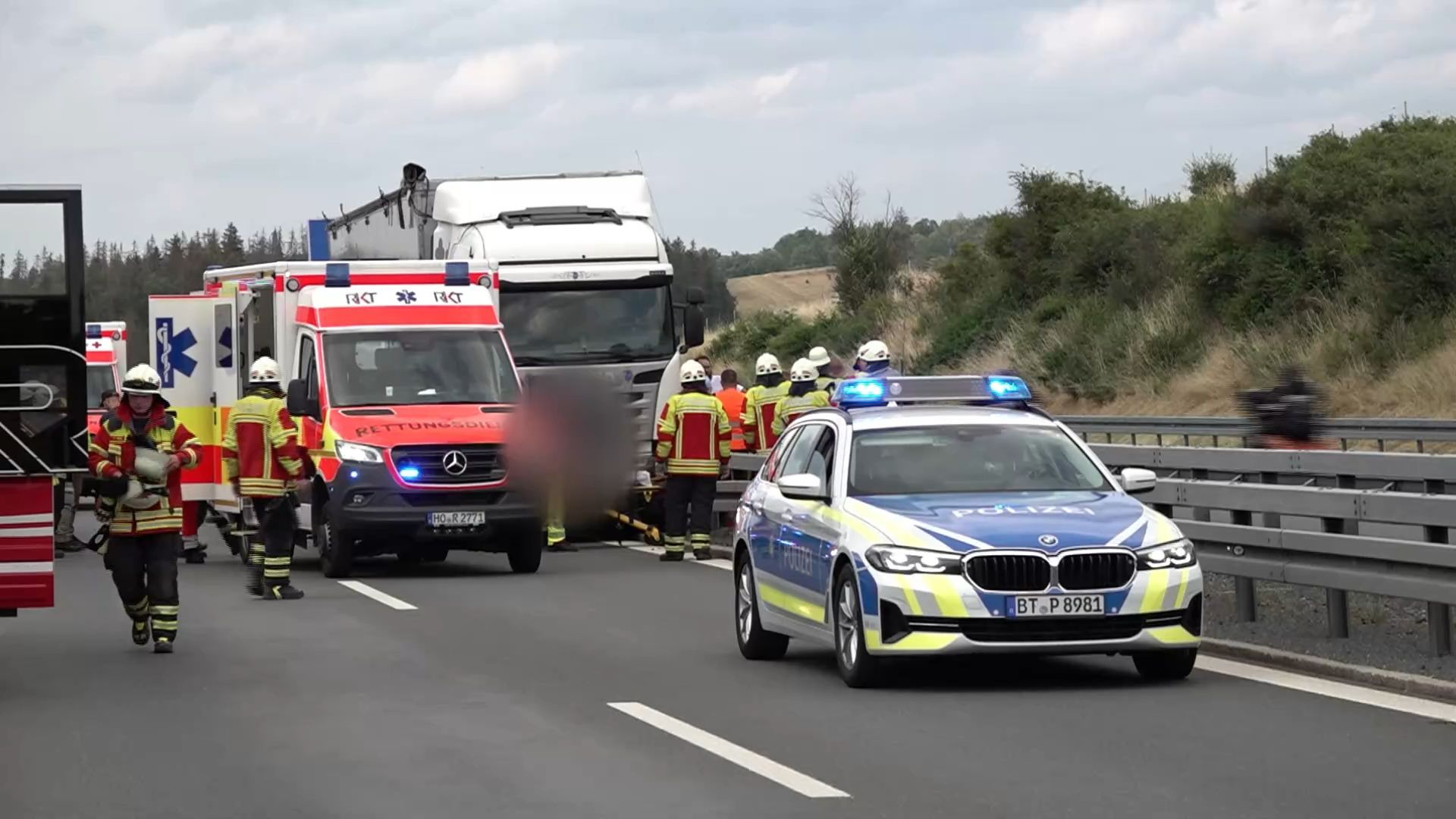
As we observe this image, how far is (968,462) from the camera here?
1304 centimetres

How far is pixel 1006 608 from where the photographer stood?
11555mm

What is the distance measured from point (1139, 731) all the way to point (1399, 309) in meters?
31.1

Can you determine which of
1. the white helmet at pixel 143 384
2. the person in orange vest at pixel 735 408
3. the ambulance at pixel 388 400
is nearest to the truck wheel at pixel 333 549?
the ambulance at pixel 388 400

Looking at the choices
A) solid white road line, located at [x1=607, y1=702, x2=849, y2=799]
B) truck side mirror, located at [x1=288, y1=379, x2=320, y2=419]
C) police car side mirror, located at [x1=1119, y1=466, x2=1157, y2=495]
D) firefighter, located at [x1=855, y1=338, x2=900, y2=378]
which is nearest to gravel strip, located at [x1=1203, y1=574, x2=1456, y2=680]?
police car side mirror, located at [x1=1119, y1=466, x2=1157, y2=495]

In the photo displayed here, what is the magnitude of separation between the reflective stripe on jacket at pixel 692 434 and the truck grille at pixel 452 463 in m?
2.20

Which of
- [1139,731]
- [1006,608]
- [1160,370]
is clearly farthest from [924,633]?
[1160,370]

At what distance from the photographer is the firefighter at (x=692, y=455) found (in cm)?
2256

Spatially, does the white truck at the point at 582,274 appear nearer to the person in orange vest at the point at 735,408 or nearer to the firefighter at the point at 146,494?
the person in orange vest at the point at 735,408

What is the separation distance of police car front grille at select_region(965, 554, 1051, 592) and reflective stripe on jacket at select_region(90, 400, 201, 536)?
5.55 metres

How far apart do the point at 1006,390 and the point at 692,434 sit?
874cm

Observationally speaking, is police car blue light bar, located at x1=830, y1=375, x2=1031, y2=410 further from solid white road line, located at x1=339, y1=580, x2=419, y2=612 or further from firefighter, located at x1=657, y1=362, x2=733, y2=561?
firefighter, located at x1=657, y1=362, x2=733, y2=561

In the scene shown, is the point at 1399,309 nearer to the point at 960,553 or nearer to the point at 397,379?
the point at 397,379

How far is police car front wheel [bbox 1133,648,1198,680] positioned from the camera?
12.1 meters

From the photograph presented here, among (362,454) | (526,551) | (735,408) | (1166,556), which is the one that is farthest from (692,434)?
(1166,556)
